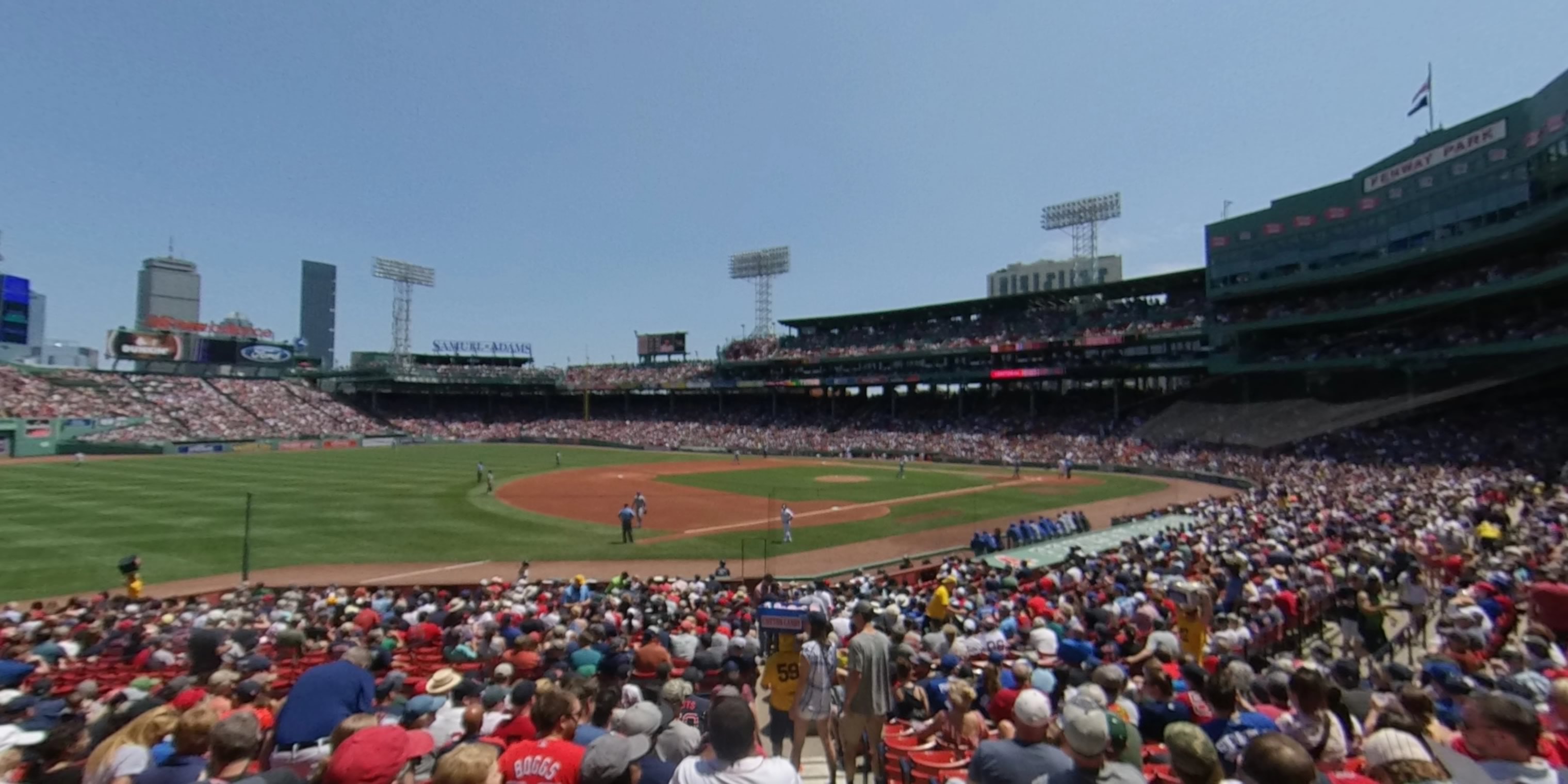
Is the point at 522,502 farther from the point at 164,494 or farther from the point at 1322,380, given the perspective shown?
the point at 1322,380

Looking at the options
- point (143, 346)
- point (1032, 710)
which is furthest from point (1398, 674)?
point (143, 346)

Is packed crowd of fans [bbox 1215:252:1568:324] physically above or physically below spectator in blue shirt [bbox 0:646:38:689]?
above

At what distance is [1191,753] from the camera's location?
11.5ft

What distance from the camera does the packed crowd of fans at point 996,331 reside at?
6066 centimetres

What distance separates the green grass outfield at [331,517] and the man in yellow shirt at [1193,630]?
16.1 m

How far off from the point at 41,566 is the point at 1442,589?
1282 inches

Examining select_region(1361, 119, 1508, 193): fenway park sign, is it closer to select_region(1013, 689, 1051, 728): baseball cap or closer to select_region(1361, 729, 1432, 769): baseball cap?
select_region(1361, 729, 1432, 769): baseball cap

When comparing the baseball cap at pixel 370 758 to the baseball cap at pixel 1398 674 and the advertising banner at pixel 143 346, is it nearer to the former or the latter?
the baseball cap at pixel 1398 674

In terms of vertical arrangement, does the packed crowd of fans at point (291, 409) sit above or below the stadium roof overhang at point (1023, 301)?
below

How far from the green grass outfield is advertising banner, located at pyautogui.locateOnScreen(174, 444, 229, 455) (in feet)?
31.2

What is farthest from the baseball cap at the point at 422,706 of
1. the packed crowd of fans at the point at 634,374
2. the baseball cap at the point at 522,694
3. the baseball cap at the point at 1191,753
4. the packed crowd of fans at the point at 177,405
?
the packed crowd of fans at the point at 634,374

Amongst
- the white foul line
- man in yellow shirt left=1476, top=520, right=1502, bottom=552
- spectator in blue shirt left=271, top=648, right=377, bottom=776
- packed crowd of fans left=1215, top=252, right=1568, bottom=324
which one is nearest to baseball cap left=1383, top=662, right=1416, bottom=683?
spectator in blue shirt left=271, top=648, right=377, bottom=776

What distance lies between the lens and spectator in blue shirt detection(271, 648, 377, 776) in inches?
211

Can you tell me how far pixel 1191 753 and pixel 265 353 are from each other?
4336 inches
